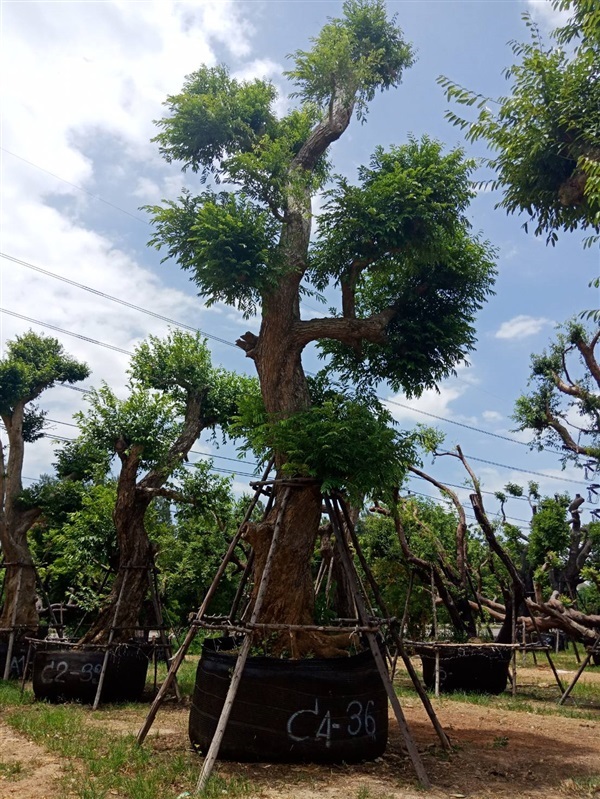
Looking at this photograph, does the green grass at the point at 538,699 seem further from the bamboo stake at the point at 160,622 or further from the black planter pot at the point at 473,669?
the bamboo stake at the point at 160,622

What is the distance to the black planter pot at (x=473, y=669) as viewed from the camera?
13.7 meters

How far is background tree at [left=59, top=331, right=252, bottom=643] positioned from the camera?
12398 millimetres

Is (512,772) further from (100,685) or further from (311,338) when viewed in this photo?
(100,685)

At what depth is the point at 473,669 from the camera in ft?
45.1

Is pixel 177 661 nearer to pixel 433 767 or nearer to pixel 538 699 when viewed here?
pixel 433 767

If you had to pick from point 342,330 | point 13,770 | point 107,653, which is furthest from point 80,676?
point 342,330

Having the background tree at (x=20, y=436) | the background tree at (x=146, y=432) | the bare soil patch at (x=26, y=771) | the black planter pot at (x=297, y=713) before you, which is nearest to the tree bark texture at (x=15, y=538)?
the background tree at (x=20, y=436)

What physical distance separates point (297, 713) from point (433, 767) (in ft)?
5.19

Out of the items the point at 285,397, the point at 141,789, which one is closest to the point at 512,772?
the point at 141,789

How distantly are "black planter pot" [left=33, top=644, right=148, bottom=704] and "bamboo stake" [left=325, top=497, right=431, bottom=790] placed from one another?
5.86 metres

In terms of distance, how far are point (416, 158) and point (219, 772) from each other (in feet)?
25.4

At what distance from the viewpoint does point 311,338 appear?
8.94 meters

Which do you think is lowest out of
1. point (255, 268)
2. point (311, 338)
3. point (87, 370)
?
point (311, 338)

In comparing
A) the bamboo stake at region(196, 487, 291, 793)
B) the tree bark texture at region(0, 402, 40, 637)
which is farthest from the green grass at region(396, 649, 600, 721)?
the tree bark texture at region(0, 402, 40, 637)
